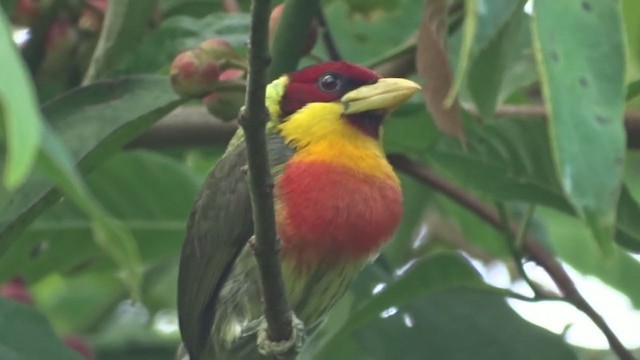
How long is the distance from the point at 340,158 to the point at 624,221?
18.2 inches

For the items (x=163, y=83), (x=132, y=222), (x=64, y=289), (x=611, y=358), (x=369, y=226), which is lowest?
(x=611, y=358)

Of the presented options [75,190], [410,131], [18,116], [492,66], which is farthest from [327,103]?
[18,116]

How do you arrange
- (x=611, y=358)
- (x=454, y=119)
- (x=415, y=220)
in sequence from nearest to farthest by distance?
1. (x=454, y=119)
2. (x=415, y=220)
3. (x=611, y=358)

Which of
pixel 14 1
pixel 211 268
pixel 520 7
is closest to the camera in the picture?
pixel 520 7

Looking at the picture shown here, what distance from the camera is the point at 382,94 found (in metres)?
2.25

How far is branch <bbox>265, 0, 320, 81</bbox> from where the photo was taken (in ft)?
6.81

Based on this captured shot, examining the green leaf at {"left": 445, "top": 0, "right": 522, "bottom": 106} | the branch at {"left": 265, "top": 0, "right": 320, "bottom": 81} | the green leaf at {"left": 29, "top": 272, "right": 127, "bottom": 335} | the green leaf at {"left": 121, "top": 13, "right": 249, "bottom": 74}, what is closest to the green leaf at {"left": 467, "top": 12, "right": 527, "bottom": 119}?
the green leaf at {"left": 445, "top": 0, "right": 522, "bottom": 106}

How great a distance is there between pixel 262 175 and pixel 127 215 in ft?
4.46

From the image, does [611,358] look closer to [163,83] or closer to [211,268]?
[211,268]

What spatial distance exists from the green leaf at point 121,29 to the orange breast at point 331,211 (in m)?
0.31

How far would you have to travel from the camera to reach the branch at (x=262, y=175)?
4.35 ft

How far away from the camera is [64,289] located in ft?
11.5

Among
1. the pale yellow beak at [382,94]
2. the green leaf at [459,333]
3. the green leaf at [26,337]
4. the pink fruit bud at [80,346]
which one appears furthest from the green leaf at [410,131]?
the green leaf at [26,337]

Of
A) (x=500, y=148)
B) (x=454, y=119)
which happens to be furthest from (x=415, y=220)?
(x=454, y=119)
